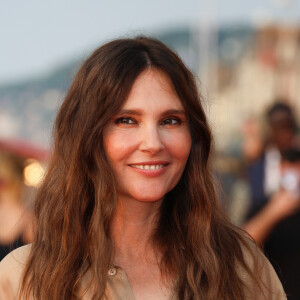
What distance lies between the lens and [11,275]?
6.85 ft

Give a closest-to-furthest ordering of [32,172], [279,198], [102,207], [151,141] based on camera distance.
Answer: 1. [151,141]
2. [102,207]
3. [279,198]
4. [32,172]

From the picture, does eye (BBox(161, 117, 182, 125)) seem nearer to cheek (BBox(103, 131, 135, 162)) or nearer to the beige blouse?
cheek (BBox(103, 131, 135, 162))

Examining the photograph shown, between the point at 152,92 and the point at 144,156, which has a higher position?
the point at 152,92

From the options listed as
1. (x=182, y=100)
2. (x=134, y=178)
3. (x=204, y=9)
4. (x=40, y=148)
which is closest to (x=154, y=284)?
(x=134, y=178)

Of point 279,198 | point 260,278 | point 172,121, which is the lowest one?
point 279,198

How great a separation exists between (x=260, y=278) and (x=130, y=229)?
457 millimetres

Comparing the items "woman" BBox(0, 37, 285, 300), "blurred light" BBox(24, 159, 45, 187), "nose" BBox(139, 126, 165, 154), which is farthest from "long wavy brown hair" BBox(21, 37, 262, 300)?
"blurred light" BBox(24, 159, 45, 187)

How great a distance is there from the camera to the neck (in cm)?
217

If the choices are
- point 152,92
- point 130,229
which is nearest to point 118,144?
point 152,92

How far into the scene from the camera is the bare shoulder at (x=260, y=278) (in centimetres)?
217

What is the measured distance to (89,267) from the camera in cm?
210

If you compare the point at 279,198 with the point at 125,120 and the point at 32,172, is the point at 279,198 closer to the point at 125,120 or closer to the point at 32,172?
the point at 32,172

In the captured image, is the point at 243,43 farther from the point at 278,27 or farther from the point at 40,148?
the point at 40,148

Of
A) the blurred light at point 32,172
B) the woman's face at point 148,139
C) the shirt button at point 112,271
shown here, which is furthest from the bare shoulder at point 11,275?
the blurred light at point 32,172
